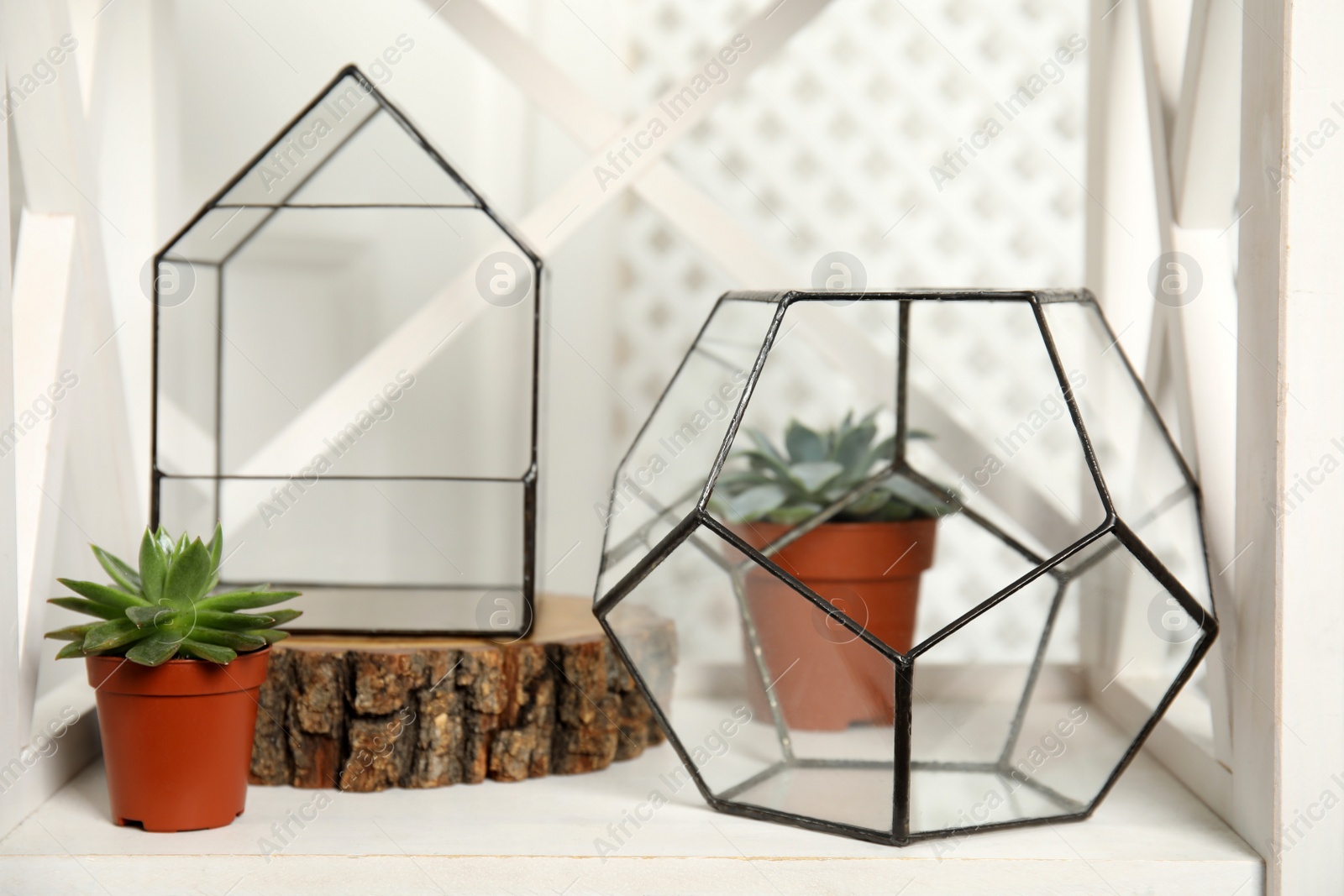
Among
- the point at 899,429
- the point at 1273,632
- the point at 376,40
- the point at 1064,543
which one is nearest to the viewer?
the point at 1273,632

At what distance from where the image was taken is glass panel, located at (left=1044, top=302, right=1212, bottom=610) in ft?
2.98

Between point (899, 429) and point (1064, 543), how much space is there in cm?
21

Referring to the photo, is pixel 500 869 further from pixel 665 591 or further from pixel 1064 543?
pixel 1064 543

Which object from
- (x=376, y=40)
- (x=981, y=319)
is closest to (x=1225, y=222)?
(x=981, y=319)

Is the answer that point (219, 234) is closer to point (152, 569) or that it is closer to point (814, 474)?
point (152, 569)

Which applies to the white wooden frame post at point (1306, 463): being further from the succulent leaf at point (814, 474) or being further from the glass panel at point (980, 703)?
the succulent leaf at point (814, 474)

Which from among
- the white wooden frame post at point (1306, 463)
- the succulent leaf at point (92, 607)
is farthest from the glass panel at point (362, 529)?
the white wooden frame post at point (1306, 463)

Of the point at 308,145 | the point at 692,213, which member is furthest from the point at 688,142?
the point at 308,145

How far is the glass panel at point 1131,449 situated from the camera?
908 millimetres

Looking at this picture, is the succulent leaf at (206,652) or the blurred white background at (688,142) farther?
the blurred white background at (688,142)

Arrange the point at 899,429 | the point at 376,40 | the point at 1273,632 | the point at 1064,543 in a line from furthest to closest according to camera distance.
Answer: the point at 376,40 → the point at 899,429 → the point at 1064,543 → the point at 1273,632

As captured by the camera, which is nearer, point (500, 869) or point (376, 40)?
point (500, 869)

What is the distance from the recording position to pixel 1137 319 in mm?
1251

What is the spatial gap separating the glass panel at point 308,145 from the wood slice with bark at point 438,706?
464 millimetres
